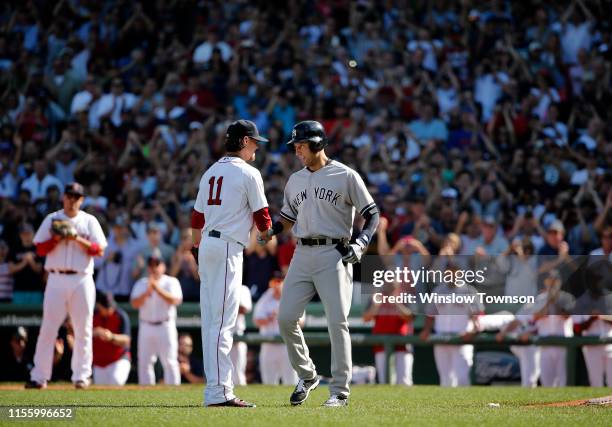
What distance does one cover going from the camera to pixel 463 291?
14062 mm

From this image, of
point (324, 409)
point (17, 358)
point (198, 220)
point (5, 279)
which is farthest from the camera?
point (5, 279)

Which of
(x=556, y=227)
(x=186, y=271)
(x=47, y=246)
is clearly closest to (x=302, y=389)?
(x=47, y=246)

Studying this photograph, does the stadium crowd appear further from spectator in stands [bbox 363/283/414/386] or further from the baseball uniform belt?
the baseball uniform belt

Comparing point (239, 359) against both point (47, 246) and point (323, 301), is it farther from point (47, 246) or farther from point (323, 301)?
point (323, 301)

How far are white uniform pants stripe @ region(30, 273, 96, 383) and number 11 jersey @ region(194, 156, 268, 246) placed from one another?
342cm

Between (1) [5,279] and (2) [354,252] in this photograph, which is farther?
(1) [5,279]

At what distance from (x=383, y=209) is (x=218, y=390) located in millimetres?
8302

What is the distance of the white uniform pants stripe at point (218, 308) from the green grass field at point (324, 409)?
0.25 meters

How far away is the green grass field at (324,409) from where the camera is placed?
24.2 ft

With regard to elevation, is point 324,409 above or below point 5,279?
below

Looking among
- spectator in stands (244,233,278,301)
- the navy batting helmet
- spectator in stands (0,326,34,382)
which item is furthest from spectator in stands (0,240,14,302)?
the navy batting helmet

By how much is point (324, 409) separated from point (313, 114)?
34.8ft

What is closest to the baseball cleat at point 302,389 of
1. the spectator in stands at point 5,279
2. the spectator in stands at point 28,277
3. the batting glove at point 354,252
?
the batting glove at point 354,252

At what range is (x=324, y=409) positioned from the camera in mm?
8148
